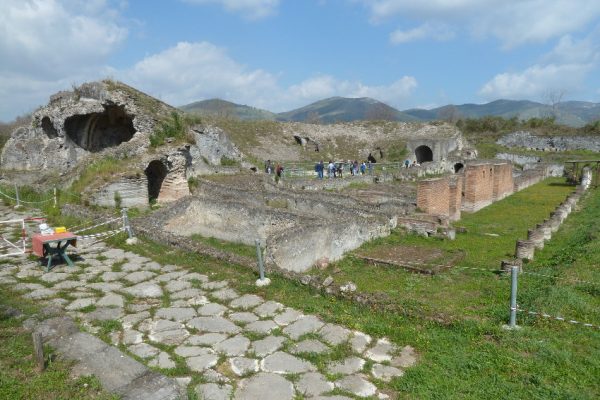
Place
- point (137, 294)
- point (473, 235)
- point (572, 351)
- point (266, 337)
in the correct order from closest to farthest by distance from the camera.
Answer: point (572, 351)
point (266, 337)
point (137, 294)
point (473, 235)

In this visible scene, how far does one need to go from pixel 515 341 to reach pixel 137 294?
16.1ft

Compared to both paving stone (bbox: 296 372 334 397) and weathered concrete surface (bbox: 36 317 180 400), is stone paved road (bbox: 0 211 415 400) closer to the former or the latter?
paving stone (bbox: 296 372 334 397)

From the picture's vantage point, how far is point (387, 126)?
46.3 metres

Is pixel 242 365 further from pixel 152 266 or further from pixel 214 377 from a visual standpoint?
pixel 152 266

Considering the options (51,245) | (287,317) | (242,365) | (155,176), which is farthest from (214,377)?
(155,176)

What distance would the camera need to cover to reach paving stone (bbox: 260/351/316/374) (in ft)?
13.1

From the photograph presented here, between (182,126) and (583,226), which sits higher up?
(182,126)

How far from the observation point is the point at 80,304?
216 inches

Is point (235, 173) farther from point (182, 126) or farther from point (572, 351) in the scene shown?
point (572, 351)

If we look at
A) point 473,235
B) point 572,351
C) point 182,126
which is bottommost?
point 473,235

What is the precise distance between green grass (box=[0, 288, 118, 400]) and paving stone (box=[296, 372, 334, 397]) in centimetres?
156

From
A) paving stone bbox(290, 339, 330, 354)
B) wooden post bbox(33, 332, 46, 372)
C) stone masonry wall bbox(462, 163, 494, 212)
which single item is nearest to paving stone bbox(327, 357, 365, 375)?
paving stone bbox(290, 339, 330, 354)

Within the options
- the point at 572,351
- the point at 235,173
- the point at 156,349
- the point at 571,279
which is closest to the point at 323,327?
the point at 156,349

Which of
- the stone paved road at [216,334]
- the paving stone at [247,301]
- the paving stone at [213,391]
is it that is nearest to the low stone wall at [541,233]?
the stone paved road at [216,334]
